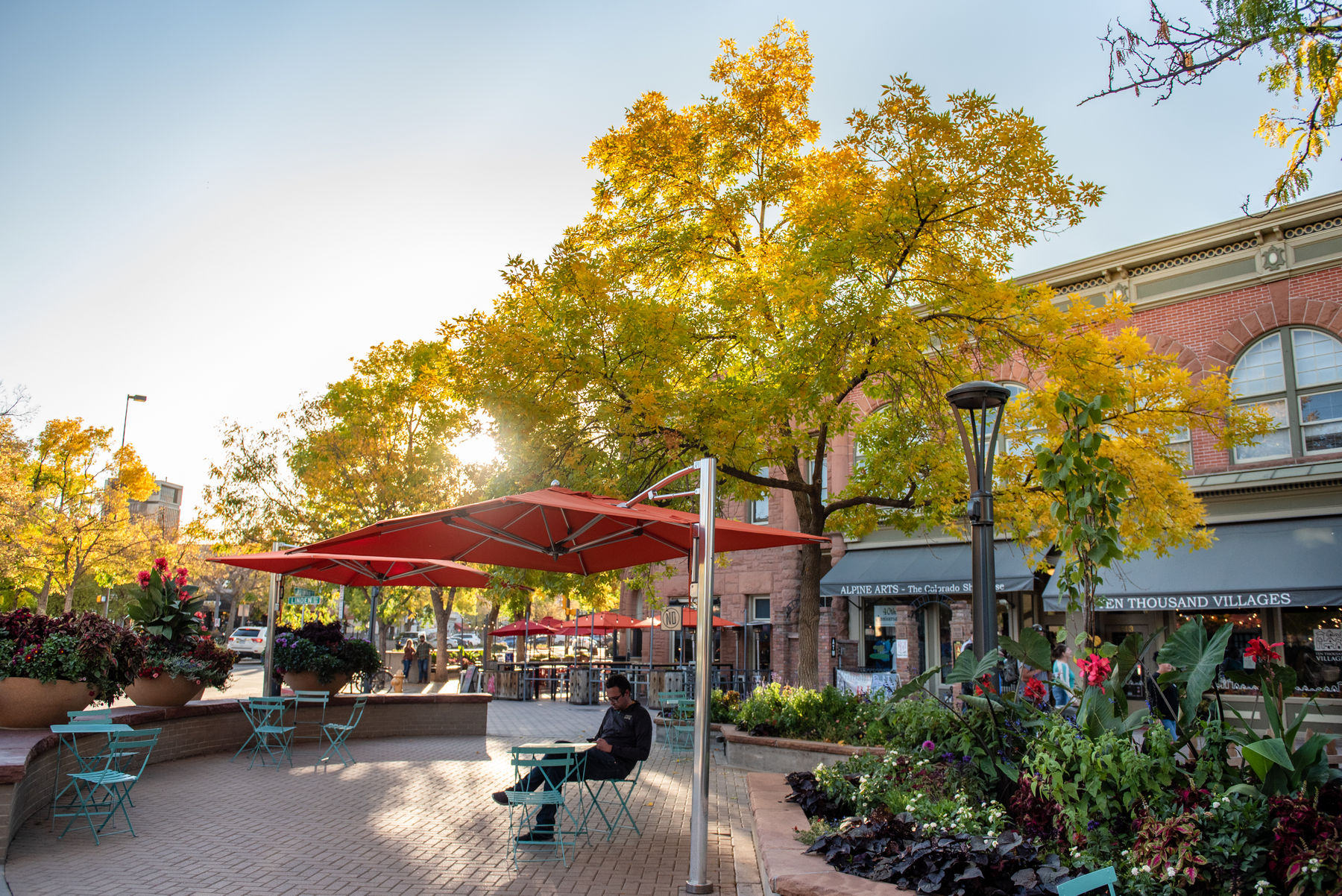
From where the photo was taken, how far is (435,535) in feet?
29.2

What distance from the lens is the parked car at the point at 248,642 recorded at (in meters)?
42.1

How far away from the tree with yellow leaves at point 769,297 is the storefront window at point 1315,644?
7.88 metres

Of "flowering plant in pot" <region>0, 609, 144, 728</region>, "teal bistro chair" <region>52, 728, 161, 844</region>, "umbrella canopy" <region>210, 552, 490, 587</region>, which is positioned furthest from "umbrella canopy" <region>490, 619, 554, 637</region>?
"flowering plant in pot" <region>0, 609, 144, 728</region>

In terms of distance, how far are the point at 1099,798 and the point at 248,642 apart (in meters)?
44.8

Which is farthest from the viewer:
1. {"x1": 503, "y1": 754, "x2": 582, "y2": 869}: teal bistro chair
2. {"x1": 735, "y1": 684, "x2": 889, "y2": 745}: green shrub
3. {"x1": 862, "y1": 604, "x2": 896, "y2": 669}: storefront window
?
{"x1": 862, "y1": 604, "x2": 896, "y2": 669}: storefront window

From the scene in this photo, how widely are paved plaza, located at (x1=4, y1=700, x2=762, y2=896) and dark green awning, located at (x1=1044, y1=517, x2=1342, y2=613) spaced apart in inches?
359

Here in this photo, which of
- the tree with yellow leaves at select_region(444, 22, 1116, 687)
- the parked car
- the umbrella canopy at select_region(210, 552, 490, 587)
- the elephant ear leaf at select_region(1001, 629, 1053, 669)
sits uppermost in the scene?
the tree with yellow leaves at select_region(444, 22, 1116, 687)

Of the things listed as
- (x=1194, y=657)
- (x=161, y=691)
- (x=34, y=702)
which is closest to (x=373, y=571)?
(x=161, y=691)

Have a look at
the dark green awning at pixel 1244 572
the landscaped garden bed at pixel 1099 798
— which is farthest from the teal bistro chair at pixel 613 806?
the dark green awning at pixel 1244 572

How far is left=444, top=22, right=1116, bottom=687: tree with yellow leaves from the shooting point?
11.1 metres

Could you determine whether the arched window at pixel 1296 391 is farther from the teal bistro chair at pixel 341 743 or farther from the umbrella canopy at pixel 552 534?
the teal bistro chair at pixel 341 743

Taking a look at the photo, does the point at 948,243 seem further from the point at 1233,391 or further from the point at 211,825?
the point at 211,825

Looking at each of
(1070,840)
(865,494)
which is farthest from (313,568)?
(1070,840)

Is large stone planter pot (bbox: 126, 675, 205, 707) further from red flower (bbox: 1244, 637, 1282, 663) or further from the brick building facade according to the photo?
Result: the brick building facade
